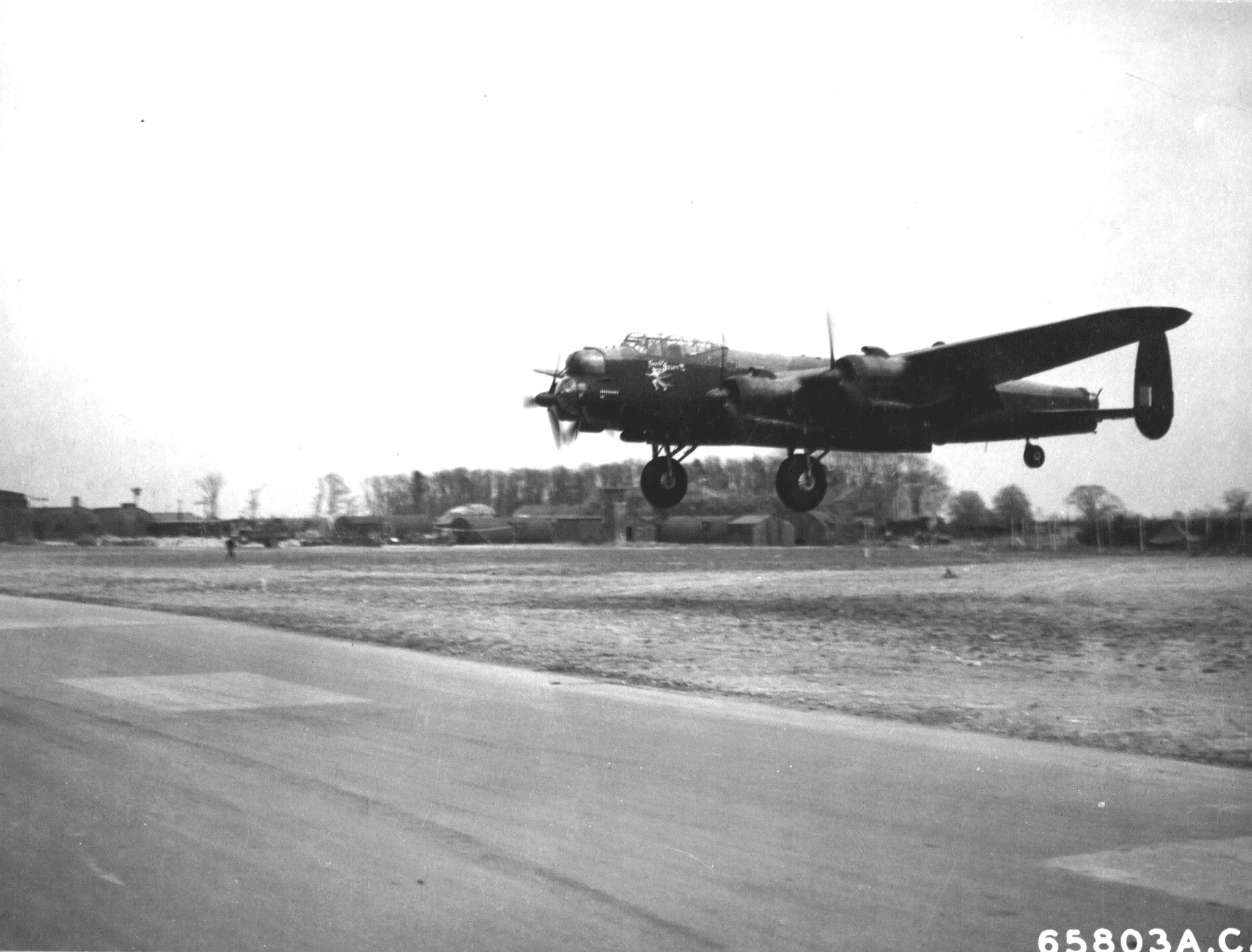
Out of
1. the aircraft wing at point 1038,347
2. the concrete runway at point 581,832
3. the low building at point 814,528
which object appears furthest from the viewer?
the low building at point 814,528

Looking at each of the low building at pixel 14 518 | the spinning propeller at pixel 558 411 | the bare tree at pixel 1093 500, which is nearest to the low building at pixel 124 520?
the low building at pixel 14 518

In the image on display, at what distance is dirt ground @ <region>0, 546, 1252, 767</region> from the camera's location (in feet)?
46.8

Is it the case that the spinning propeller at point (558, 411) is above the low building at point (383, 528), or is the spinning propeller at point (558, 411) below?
above

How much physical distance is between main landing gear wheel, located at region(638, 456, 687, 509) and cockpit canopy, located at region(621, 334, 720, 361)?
205 cm

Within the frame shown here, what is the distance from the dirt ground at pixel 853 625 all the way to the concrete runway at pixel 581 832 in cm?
240

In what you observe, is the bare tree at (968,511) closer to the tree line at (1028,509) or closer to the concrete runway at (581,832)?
the tree line at (1028,509)

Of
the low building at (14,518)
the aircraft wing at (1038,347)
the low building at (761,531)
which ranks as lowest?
the low building at (761,531)

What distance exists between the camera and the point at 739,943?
226 inches

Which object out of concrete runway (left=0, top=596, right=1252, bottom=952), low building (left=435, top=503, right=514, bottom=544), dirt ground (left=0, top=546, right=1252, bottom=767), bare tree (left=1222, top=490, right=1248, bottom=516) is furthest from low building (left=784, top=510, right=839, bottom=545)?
concrete runway (left=0, top=596, right=1252, bottom=952)

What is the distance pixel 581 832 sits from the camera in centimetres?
783

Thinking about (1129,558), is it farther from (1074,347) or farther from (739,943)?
(739,943)

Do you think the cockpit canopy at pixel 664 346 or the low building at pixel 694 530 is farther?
the low building at pixel 694 530

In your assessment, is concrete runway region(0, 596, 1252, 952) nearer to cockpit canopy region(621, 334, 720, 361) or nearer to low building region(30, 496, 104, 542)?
cockpit canopy region(621, 334, 720, 361)

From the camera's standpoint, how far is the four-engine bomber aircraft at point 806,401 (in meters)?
21.0
